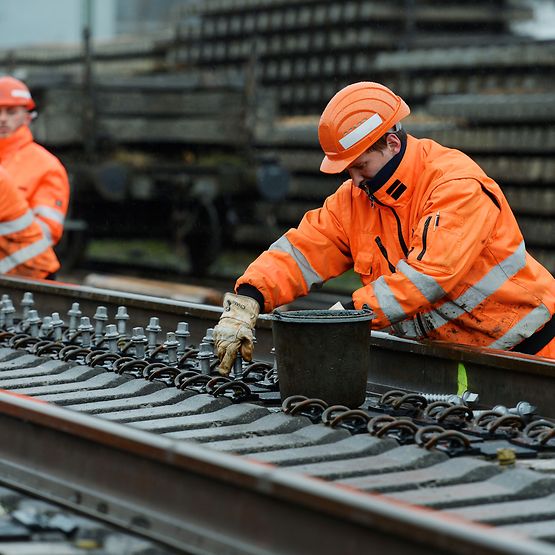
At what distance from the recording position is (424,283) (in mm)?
4695

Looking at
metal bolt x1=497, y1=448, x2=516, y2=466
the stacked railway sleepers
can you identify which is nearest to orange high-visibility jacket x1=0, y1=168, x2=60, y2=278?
metal bolt x1=497, y1=448, x2=516, y2=466

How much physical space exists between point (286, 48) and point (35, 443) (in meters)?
14.7

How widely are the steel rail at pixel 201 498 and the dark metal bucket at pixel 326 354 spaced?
944 mm

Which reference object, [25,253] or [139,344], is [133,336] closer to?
[139,344]

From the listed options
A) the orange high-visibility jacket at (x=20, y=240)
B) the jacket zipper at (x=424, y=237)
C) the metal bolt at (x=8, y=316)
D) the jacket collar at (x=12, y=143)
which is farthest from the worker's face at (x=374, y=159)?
the jacket collar at (x=12, y=143)

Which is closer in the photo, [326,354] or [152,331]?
[326,354]

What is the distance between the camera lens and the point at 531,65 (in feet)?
44.5

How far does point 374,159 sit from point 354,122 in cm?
17

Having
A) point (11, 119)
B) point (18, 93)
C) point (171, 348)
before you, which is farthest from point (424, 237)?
point (18, 93)

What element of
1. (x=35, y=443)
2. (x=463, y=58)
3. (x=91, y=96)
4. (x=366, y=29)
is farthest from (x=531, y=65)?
(x=35, y=443)

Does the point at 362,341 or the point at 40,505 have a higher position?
the point at 362,341

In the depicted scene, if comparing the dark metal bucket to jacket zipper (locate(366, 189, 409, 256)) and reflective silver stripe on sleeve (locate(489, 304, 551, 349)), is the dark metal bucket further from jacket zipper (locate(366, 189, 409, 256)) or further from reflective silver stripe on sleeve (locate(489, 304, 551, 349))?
reflective silver stripe on sleeve (locate(489, 304, 551, 349))

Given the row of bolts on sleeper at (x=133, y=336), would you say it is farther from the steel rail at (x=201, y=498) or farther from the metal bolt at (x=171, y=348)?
the steel rail at (x=201, y=498)

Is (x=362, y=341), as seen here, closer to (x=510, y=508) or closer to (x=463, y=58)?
(x=510, y=508)
